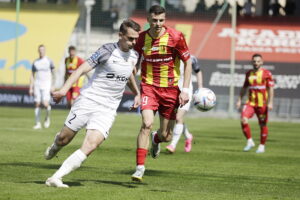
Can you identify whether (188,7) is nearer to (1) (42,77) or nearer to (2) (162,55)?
(1) (42,77)

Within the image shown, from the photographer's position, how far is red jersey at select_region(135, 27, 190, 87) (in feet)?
37.4

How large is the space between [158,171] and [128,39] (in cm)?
316

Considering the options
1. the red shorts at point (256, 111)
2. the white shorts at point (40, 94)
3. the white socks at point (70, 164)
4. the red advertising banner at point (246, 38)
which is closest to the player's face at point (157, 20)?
the white socks at point (70, 164)

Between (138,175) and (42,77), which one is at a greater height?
(138,175)

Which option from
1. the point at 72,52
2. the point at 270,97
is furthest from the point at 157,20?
the point at 72,52

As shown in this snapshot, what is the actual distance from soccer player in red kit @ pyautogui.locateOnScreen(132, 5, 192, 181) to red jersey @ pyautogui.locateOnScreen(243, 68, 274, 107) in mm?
6573

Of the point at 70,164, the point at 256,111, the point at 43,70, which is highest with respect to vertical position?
the point at 70,164

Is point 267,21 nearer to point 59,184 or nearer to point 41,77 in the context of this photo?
point 41,77

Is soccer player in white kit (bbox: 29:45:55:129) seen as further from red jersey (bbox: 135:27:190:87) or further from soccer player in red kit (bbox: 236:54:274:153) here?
red jersey (bbox: 135:27:190:87)

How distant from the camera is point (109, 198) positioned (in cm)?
896

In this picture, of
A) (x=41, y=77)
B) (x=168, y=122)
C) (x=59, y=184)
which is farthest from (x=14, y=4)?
(x=59, y=184)

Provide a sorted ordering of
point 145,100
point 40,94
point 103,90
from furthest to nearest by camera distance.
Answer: point 40,94, point 145,100, point 103,90

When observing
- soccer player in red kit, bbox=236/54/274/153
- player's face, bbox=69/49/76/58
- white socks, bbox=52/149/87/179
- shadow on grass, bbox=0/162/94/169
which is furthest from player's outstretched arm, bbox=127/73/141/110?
player's face, bbox=69/49/76/58

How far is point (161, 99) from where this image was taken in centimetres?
1176
